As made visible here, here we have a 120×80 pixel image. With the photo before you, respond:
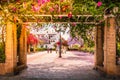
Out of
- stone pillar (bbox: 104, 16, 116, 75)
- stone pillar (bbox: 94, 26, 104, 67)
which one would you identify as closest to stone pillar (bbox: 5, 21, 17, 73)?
stone pillar (bbox: 104, 16, 116, 75)

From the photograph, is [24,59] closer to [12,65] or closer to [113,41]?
[12,65]

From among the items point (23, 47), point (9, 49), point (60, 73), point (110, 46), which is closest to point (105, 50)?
point (110, 46)

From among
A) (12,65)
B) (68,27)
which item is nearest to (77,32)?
(68,27)

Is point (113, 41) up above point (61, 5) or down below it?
below

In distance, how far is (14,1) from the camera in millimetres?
13094

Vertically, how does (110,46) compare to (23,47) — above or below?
above

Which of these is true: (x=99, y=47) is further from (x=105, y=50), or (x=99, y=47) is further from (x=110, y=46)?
(x=110, y=46)

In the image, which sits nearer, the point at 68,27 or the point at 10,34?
the point at 10,34

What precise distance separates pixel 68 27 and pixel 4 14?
629 cm

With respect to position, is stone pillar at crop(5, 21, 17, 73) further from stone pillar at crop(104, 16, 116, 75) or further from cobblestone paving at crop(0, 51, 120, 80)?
stone pillar at crop(104, 16, 116, 75)

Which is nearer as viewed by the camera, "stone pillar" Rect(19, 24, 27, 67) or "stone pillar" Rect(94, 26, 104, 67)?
"stone pillar" Rect(94, 26, 104, 67)

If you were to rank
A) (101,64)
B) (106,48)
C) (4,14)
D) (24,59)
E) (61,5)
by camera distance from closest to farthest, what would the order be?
(61,5)
(4,14)
(106,48)
(101,64)
(24,59)

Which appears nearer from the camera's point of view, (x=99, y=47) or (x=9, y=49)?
(x=9, y=49)

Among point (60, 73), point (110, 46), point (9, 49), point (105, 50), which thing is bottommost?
point (60, 73)
